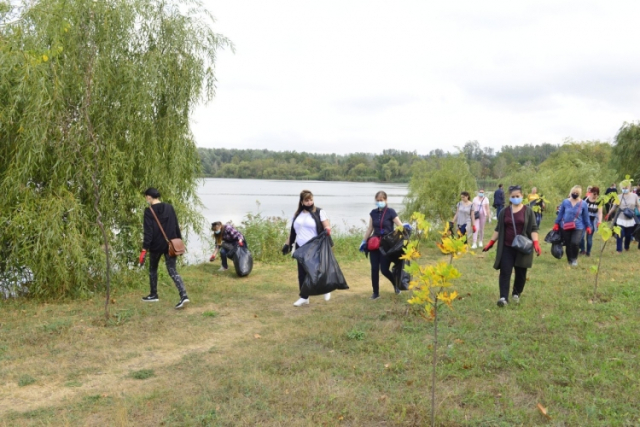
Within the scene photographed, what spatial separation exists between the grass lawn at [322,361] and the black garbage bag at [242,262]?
188 centimetres

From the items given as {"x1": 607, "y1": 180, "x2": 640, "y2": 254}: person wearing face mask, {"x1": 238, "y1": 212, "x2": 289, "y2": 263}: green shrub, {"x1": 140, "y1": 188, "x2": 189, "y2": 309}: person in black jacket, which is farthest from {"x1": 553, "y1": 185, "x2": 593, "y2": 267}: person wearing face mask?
{"x1": 140, "y1": 188, "x2": 189, "y2": 309}: person in black jacket

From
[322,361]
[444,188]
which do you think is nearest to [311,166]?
[444,188]

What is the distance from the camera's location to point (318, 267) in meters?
6.83

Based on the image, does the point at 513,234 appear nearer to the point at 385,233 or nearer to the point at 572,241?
the point at 385,233

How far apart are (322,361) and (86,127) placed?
17.4 ft

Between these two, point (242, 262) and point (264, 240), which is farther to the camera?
point (264, 240)

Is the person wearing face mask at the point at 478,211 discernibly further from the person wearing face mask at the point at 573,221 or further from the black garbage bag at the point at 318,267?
the black garbage bag at the point at 318,267

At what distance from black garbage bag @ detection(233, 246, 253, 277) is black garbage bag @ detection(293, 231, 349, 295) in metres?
2.97

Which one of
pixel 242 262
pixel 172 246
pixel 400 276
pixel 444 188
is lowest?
pixel 242 262

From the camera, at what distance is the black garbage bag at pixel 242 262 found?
9633 mm

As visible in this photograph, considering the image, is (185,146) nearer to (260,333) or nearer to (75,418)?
(260,333)

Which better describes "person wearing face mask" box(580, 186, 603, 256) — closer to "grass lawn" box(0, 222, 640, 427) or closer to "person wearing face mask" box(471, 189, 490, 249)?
"person wearing face mask" box(471, 189, 490, 249)

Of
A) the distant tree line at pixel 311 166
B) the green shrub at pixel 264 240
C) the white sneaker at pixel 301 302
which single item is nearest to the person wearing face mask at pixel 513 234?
the white sneaker at pixel 301 302

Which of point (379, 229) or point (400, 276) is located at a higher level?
point (379, 229)
